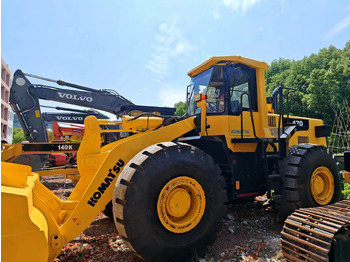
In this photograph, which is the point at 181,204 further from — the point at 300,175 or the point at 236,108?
the point at 300,175

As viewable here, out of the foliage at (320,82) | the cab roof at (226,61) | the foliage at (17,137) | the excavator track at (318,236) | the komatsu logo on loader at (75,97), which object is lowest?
the excavator track at (318,236)

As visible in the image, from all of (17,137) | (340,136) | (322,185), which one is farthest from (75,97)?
(17,137)

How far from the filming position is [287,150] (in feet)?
15.5

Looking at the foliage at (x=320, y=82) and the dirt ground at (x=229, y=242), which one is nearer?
the dirt ground at (x=229, y=242)

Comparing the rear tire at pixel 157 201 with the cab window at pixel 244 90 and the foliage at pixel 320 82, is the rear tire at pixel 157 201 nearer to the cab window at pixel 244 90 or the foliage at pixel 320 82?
the cab window at pixel 244 90

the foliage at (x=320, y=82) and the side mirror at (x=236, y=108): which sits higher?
the foliage at (x=320, y=82)

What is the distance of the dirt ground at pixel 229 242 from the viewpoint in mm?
3420

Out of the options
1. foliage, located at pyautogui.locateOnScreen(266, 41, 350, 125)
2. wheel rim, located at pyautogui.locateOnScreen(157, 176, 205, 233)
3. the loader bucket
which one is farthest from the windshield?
foliage, located at pyautogui.locateOnScreen(266, 41, 350, 125)

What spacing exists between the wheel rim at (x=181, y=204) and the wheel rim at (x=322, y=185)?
259 centimetres

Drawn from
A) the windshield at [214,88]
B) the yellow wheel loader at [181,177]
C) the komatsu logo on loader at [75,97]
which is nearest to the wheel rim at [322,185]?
the yellow wheel loader at [181,177]

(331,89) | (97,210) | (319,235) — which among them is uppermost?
(331,89)

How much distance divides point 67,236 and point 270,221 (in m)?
3.79

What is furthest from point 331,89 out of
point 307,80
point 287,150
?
point 287,150

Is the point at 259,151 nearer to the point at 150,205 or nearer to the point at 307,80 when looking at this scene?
the point at 150,205
